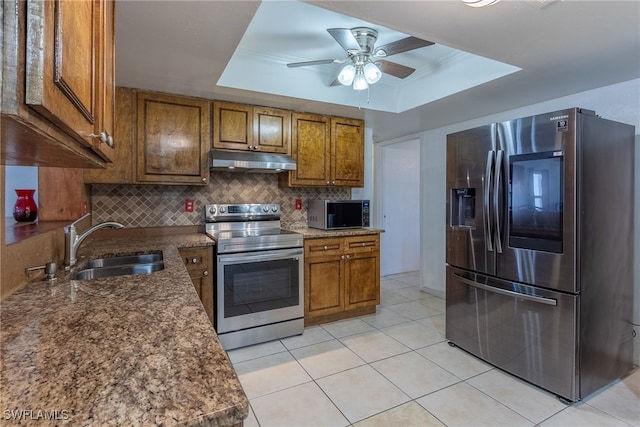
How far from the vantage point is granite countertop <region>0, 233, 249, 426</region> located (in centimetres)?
52

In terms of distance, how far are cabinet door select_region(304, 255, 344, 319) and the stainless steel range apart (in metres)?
0.12

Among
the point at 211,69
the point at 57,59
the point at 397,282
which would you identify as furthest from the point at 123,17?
the point at 397,282

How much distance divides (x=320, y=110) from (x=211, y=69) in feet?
4.24

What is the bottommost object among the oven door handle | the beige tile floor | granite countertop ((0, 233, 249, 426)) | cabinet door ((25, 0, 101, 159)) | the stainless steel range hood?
the beige tile floor

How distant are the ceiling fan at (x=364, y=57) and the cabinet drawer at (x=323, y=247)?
1424 millimetres

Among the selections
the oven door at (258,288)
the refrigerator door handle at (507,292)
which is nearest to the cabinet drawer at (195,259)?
the oven door at (258,288)

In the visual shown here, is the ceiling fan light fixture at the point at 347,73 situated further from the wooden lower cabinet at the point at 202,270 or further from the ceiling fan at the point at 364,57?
the wooden lower cabinet at the point at 202,270

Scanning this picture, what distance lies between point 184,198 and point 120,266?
1.29 meters

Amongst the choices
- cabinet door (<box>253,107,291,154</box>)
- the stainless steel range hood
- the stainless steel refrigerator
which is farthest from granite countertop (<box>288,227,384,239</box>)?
the stainless steel refrigerator

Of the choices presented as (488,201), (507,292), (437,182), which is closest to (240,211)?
(488,201)

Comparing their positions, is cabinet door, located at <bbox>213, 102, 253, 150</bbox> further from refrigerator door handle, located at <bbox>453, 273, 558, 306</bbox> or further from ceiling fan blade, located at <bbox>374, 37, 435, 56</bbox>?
refrigerator door handle, located at <bbox>453, 273, 558, 306</bbox>

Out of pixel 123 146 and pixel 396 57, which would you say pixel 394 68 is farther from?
pixel 123 146

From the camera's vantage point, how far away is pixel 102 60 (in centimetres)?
100

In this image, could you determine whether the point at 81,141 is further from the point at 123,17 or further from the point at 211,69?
the point at 211,69
